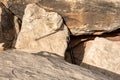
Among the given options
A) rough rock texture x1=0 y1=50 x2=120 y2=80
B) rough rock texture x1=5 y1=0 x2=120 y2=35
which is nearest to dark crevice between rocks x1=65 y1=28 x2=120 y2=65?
rough rock texture x1=5 y1=0 x2=120 y2=35

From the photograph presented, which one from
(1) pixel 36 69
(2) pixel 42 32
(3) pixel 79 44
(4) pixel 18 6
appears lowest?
(3) pixel 79 44

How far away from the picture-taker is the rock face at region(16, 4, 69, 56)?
6023mm

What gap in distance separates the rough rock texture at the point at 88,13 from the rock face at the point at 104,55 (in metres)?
0.27

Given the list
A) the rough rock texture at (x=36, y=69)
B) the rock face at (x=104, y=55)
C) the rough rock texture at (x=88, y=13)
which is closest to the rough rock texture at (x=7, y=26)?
the rough rock texture at (x=88, y=13)

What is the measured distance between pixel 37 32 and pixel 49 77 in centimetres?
215

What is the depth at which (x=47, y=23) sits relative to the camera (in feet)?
19.9

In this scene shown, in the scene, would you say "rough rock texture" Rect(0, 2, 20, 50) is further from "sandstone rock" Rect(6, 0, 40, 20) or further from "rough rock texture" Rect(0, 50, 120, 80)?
"rough rock texture" Rect(0, 50, 120, 80)

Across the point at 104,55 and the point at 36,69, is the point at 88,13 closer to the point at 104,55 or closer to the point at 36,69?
the point at 104,55

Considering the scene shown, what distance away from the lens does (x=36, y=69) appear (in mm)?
4203

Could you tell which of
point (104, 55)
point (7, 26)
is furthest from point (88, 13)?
point (7, 26)

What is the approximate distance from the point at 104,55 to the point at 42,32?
1.20m

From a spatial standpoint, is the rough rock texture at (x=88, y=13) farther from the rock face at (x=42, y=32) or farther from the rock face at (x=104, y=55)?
the rock face at (x=104, y=55)

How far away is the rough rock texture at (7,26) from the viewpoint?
6285mm

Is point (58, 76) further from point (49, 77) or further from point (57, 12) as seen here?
point (57, 12)
